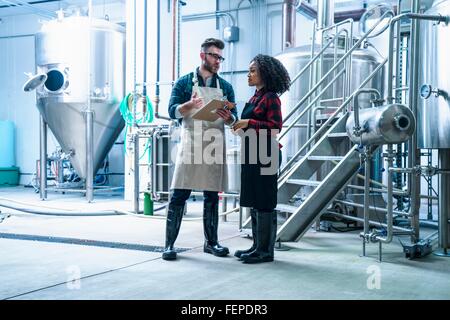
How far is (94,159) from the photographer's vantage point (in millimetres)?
8805

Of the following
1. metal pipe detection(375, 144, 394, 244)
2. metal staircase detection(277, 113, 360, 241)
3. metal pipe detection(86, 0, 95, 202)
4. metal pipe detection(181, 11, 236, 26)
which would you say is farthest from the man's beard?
metal pipe detection(181, 11, 236, 26)

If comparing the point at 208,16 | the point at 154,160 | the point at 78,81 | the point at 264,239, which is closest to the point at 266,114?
the point at 264,239

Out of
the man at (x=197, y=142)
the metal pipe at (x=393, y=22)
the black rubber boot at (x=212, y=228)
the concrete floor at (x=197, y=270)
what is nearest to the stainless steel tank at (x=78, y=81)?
the concrete floor at (x=197, y=270)

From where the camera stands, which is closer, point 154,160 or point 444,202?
point 444,202

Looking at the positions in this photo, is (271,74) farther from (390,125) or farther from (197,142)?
(390,125)

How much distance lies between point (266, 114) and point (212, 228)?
3.17 feet

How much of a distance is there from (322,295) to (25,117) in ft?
39.2

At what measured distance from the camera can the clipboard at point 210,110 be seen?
3.15 metres

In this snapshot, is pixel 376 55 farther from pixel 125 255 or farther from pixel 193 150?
pixel 125 255

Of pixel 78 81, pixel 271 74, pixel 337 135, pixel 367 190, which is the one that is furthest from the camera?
pixel 78 81

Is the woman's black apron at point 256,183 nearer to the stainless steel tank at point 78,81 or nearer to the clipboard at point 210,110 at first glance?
the clipboard at point 210,110

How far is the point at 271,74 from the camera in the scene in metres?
3.41

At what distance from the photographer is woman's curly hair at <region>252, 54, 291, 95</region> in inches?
135

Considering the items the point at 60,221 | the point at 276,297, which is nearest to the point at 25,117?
the point at 60,221
